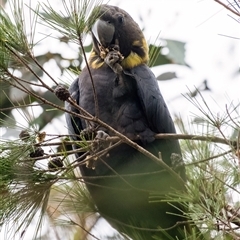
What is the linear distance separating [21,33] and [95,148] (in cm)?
40

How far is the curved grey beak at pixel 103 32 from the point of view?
216 cm

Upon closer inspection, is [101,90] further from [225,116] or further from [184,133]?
[225,116]

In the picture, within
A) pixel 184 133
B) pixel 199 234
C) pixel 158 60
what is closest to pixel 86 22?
pixel 184 133

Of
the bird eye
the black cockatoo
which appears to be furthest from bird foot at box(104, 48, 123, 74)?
the bird eye

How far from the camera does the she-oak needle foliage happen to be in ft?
4.62

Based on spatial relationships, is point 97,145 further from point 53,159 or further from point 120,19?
point 120,19

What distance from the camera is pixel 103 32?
2188mm

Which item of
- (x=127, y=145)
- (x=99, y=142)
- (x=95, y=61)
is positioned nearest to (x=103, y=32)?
(x=95, y=61)

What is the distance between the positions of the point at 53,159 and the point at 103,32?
2.48 ft

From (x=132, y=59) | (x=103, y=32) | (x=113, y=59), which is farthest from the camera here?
(x=132, y=59)

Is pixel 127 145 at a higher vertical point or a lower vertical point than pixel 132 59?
lower

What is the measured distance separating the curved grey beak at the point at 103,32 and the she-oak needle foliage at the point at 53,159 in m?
0.59

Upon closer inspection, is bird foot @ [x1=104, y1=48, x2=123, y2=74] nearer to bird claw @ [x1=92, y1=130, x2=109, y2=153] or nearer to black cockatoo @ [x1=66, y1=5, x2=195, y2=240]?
black cockatoo @ [x1=66, y1=5, x2=195, y2=240]

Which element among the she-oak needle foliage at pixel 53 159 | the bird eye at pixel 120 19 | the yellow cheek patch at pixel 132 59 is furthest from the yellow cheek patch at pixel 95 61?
the she-oak needle foliage at pixel 53 159
